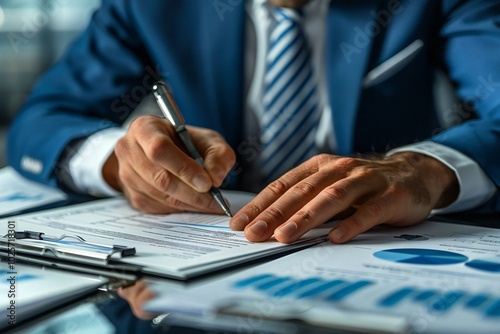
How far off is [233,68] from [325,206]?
648mm

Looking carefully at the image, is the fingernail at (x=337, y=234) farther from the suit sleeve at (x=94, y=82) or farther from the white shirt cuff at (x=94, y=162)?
the suit sleeve at (x=94, y=82)

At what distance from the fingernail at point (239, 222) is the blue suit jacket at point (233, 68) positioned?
0.49 meters

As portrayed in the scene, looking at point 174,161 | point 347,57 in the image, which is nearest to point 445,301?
point 174,161

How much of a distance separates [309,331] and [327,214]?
0.98 ft

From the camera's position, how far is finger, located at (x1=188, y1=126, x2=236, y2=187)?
92 cm

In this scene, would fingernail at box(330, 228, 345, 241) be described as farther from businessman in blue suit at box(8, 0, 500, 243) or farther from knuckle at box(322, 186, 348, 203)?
businessman in blue suit at box(8, 0, 500, 243)

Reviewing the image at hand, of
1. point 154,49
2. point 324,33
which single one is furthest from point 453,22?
point 154,49

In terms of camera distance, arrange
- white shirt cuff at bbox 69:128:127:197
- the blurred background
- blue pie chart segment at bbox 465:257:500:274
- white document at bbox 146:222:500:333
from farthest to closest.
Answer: the blurred background → white shirt cuff at bbox 69:128:127:197 → blue pie chart segment at bbox 465:257:500:274 → white document at bbox 146:222:500:333

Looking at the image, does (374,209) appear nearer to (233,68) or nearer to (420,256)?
(420,256)

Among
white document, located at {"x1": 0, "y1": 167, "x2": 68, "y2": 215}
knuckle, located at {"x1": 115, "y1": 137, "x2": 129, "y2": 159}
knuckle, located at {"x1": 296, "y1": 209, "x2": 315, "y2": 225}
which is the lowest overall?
white document, located at {"x1": 0, "y1": 167, "x2": 68, "y2": 215}

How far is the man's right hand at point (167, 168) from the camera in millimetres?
911

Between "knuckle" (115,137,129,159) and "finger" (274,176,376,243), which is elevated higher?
"finger" (274,176,376,243)

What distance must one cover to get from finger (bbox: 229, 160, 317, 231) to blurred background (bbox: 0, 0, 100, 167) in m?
2.60

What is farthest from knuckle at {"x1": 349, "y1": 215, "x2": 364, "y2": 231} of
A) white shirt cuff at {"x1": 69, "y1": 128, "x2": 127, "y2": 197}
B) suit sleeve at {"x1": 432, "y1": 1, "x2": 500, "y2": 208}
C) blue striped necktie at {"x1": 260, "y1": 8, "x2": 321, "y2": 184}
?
blue striped necktie at {"x1": 260, "y1": 8, "x2": 321, "y2": 184}
